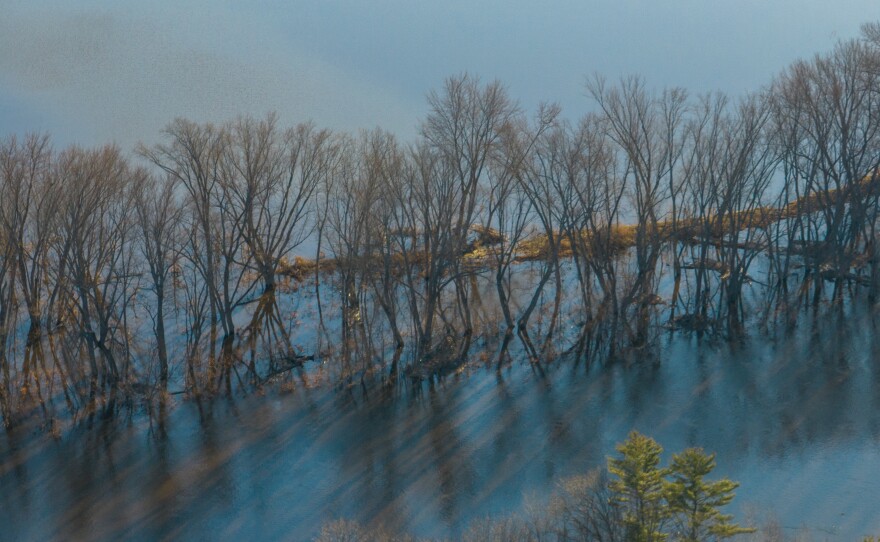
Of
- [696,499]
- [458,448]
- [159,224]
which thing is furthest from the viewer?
[159,224]

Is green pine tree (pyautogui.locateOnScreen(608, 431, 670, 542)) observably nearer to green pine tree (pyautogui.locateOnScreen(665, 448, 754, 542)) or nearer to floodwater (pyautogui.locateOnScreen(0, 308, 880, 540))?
green pine tree (pyautogui.locateOnScreen(665, 448, 754, 542))

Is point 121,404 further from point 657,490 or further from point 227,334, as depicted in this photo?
point 657,490

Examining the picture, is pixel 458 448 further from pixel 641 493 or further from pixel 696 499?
pixel 696 499

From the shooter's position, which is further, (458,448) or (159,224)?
(159,224)

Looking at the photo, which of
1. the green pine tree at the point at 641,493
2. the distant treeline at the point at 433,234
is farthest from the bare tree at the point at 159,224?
the green pine tree at the point at 641,493

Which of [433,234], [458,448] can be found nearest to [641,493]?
[458,448]

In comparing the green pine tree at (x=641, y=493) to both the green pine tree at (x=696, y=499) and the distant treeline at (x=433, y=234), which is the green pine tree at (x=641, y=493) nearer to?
the green pine tree at (x=696, y=499)
